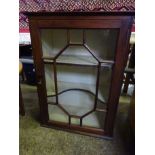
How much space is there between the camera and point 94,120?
4.71 ft

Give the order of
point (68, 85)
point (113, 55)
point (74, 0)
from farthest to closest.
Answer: point (74, 0)
point (68, 85)
point (113, 55)

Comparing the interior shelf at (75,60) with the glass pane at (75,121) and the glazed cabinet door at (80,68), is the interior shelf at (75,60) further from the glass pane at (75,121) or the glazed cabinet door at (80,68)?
the glass pane at (75,121)

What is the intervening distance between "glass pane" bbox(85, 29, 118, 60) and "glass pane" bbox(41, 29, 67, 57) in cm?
18

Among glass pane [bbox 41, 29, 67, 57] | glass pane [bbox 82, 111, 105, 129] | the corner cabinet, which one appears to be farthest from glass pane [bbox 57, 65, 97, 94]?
glass pane [bbox 82, 111, 105, 129]

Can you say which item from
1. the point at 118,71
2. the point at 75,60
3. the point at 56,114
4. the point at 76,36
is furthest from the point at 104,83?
the point at 56,114

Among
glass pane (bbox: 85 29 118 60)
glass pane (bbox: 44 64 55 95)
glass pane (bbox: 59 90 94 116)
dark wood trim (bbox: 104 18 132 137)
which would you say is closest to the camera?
dark wood trim (bbox: 104 18 132 137)

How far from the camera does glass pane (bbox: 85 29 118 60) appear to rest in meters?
1.11

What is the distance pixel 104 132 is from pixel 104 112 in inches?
7.2

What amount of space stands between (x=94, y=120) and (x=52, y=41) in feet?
2.42

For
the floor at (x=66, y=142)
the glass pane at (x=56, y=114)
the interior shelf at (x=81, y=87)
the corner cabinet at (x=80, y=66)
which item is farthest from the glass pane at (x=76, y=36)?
the floor at (x=66, y=142)

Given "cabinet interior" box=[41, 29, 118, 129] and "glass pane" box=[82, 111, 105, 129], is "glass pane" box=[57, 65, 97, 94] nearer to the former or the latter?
"cabinet interior" box=[41, 29, 118, 129]
